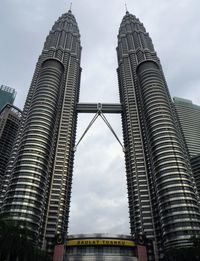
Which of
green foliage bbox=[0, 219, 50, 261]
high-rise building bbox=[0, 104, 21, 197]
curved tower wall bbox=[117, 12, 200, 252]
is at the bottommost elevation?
green foliage bbox=[0, 219, 50, 261]

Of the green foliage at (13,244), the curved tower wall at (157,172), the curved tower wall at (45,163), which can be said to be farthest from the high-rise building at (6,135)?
the green foliage at (13,244)

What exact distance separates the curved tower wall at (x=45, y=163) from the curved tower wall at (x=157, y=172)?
119 ft

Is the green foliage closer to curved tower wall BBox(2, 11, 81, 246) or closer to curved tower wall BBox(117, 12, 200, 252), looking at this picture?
curved tower wall BBox(2, 11, 81, 246)

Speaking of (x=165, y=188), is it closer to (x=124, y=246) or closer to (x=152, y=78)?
(x=124, y=246)

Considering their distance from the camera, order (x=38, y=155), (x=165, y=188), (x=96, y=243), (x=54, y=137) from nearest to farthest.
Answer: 1. (x=96, y=243)
2. (x=165, y=188)
3. (x=38, y=155)
4. (x=54, y=137)

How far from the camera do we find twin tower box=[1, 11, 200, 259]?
109 metres

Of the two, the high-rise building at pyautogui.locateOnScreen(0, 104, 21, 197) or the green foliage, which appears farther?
the high-rise building at pyautogui.locateOnScreen(0, 104, 21, 197)

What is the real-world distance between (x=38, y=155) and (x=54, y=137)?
2937 centimetres

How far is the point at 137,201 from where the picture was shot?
133375mm

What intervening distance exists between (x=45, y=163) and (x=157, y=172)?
53827mm

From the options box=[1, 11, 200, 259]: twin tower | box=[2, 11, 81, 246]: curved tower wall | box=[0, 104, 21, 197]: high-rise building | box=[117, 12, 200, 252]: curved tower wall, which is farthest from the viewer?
box=[0, 104, 21, 197]: high-rise building

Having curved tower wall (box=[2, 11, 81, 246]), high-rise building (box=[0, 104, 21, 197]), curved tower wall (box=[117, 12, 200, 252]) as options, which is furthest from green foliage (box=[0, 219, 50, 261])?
high-rise building (box=[0, 104, 21, 197])

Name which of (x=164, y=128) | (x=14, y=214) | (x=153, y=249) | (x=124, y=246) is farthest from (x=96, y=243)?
(x=164, y=128)

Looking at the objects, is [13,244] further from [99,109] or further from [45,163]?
[99,109]
